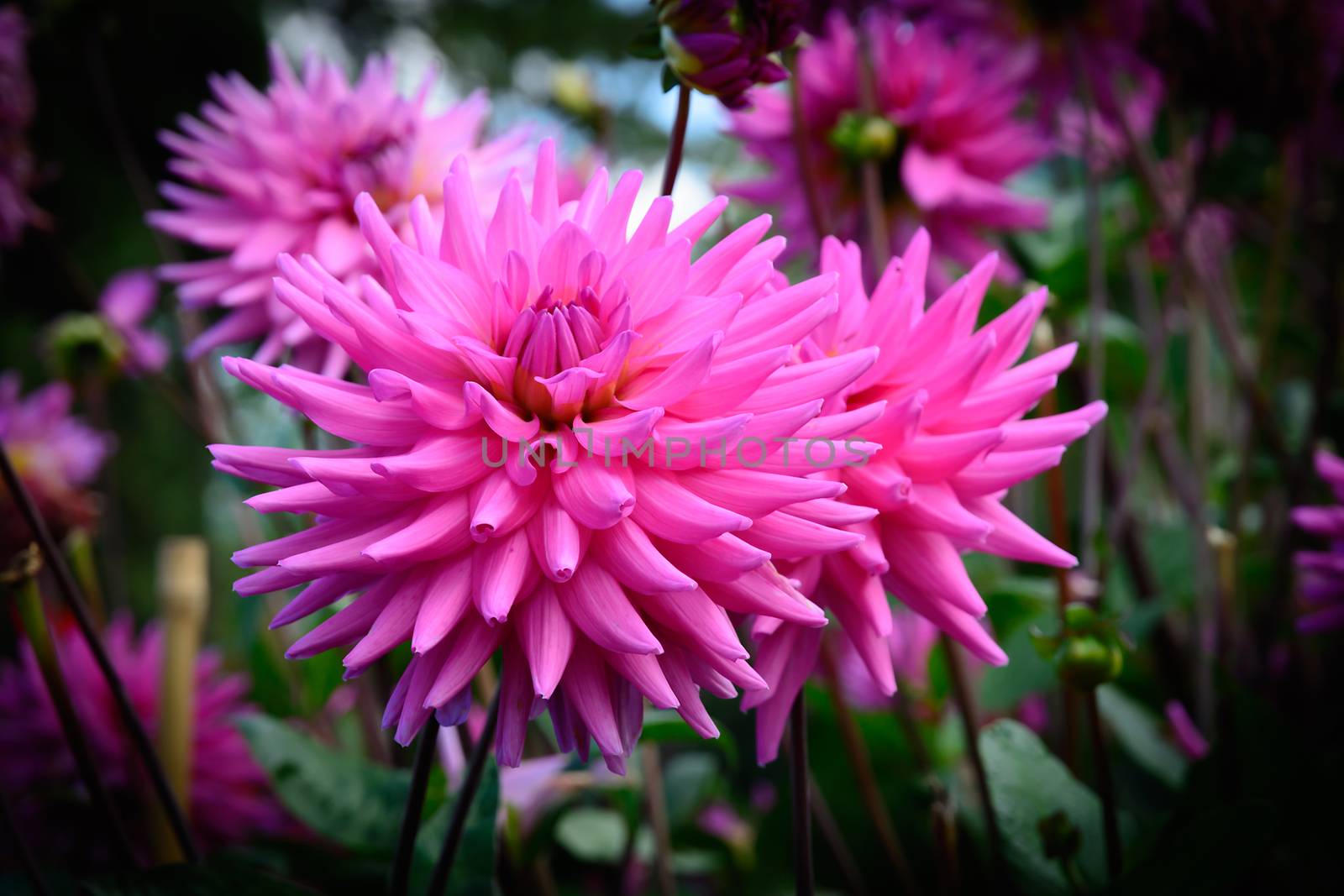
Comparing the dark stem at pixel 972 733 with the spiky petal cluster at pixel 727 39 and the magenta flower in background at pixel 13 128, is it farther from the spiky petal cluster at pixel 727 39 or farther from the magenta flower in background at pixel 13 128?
the magenta flower in background at pixel 13 128

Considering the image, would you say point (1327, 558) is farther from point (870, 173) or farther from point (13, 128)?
point (13, 128)

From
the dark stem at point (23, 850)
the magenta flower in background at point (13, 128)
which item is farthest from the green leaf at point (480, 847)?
the magenta flower in background at point (13, 128)

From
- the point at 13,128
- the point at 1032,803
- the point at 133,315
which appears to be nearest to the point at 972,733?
the point at 1032,803

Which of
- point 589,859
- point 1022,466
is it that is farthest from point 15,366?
point 1022,466

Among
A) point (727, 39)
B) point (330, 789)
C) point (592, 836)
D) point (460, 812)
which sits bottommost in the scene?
point (592, 836)

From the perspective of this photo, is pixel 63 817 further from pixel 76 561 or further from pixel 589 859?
pixel 589 859

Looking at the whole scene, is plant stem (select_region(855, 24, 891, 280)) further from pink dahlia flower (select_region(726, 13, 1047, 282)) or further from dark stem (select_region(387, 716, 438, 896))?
dark stem (select_region(387, 716, 438, 896))
